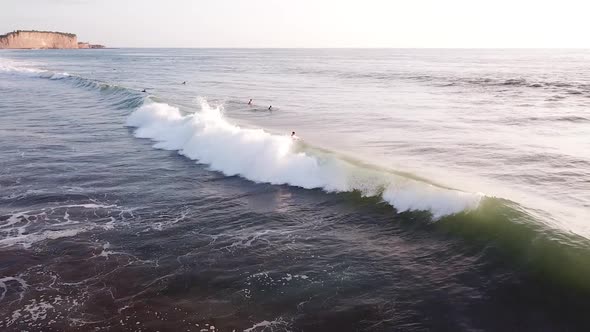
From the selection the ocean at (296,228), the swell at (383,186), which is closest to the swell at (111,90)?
the swell at (383,186)

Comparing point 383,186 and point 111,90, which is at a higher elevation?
point 111,90

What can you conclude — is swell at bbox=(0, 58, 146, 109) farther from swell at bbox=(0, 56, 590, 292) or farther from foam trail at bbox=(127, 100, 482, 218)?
foam trail at bbox=(127, 100, 482, 218)

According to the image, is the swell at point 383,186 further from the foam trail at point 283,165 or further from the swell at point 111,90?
the swell at point 111,90

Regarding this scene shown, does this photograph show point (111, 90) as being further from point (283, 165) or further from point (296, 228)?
point (296, 228)

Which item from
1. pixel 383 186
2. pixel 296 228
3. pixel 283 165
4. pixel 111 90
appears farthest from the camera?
pixel 111 90

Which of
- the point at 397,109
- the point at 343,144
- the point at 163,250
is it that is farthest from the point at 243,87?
the point at 163,250

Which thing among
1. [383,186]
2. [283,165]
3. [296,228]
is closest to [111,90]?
[283,165]
